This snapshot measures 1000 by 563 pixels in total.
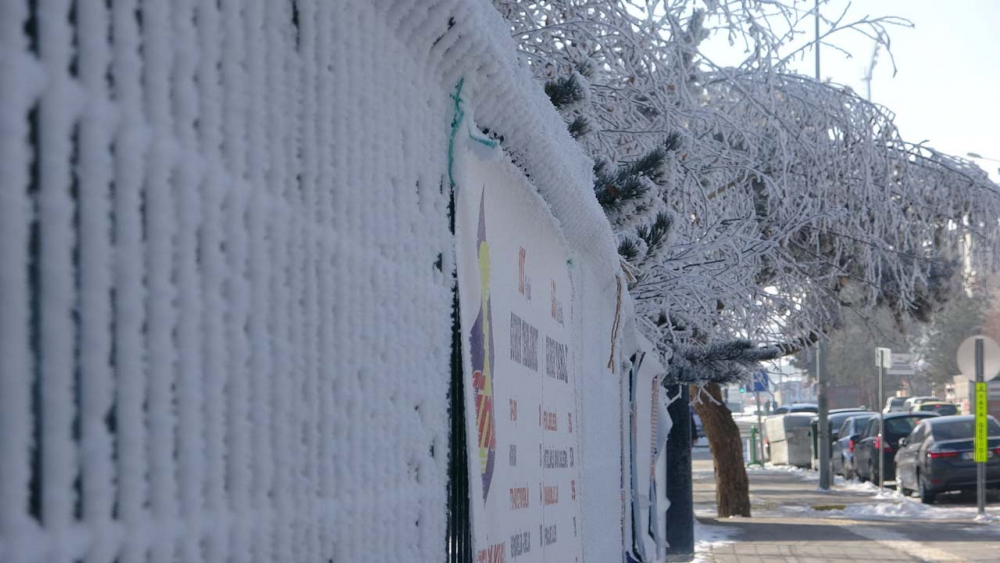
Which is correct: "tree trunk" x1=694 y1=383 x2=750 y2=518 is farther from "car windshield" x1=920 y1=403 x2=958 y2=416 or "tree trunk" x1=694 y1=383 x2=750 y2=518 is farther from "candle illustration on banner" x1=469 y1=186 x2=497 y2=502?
"car windshield" x1=920 y1=403 x2=958 y2=416

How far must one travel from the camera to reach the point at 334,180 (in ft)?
6.58

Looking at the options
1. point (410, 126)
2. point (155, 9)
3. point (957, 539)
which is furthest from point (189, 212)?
point (957, 539)

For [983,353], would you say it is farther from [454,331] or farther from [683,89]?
[454,331]

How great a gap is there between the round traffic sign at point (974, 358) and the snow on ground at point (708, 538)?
17.6 feet

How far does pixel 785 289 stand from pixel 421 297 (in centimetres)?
1242

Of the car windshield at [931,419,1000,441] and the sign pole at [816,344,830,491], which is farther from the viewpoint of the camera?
the sign pole at [816,344,830,491]

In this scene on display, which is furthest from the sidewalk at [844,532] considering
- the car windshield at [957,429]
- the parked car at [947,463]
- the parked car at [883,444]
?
the parked car at [883,444]

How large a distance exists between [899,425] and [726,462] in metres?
10.5

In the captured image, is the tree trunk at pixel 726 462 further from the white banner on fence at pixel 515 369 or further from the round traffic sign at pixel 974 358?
the white banner on fence at pixel 515 369

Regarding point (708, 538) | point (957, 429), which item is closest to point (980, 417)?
point (957, 429)

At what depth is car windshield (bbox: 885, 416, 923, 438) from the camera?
28981 millimetres

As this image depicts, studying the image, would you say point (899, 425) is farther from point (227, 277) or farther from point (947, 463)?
point (227, 277)

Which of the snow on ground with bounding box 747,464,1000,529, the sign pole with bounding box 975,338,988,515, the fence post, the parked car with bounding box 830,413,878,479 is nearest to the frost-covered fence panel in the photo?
the fence post

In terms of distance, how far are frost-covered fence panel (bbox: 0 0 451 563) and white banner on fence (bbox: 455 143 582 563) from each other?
0.84 feet
